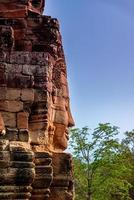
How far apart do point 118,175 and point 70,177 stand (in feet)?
86.5

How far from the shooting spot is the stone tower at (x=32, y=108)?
7.79m

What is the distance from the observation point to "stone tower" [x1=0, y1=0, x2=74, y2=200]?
7.79 m

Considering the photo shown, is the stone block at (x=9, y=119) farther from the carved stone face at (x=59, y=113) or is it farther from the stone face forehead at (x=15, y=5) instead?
the stone face forehead at (x=15, y=5)

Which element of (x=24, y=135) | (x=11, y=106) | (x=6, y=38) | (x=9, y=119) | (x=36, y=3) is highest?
(x=36, y=3)


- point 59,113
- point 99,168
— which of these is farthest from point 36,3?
point 99,168

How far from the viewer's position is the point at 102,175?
34625mm

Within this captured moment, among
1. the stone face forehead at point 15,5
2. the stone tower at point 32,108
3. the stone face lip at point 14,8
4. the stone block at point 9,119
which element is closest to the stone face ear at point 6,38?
the stone tower at point 32,108

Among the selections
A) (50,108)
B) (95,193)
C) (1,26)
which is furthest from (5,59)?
(95,193)

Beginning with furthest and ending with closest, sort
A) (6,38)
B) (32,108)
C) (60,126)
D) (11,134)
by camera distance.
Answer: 1. (60,126)
2. (6,38)
3. (32,108)
4. (11,134)

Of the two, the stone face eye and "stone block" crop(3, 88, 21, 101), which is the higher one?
the stone face eye

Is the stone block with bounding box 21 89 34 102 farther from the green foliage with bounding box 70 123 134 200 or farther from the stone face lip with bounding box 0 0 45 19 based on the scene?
the green foliage with bounding box 70 123 134 200

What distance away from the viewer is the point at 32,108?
8.58 m

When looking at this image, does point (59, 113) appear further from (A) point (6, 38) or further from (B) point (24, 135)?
(A) point (6, 38)

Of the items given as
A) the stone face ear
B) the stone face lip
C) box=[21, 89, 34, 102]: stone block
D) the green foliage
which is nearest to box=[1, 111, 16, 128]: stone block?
box=[21, 89, 34, 102]: stone block
